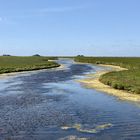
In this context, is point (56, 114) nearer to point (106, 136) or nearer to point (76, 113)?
point (76, 113)

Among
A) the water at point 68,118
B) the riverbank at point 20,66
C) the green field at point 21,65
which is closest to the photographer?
the water at point 68,118

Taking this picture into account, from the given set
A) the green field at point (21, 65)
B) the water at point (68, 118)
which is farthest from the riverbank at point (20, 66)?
the water at point (68, 118)

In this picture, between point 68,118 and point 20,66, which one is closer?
point 68,118

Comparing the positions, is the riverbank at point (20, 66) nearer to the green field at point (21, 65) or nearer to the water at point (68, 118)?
the green field at point (21, 65)

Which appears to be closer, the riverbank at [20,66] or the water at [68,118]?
the water at [68,118]

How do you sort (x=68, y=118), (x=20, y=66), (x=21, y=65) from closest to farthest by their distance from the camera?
(x=68, y=118), (x=20, y=66), (x=21, y=65)

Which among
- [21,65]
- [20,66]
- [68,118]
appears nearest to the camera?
[68,118]

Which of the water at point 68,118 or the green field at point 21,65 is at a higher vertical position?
the green field at point 21,65

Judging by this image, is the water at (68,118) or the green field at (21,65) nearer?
the water at (68,118)

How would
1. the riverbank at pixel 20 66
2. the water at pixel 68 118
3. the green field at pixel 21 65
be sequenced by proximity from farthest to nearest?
the green field at pixel 21 65, the riverbank at pixel 20 66, the water at pixel 68 118

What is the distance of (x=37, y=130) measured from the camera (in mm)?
18797

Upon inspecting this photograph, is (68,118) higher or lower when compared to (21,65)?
lower

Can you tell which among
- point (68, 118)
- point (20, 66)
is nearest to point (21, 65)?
point (20, 66)

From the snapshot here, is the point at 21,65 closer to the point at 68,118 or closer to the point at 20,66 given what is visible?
the point at 20,66
